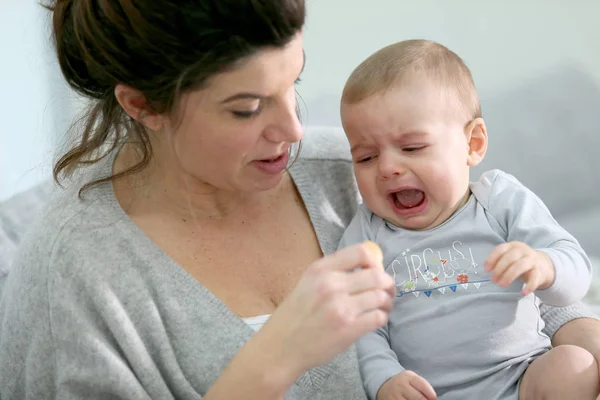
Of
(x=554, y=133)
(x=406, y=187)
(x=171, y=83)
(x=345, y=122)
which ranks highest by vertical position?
(x=171, y=83)

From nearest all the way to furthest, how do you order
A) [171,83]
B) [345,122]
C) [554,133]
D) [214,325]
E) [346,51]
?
1. [171,83]
2. [214,325]
3. [345,122]
4. [554,133]
5. [346,51]

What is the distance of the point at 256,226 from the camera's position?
1.58m

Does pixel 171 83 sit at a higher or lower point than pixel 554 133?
higher

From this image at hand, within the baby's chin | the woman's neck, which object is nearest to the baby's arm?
the baby's chin

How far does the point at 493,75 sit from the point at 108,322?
156 cm

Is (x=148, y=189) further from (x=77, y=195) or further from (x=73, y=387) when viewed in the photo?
(x=73, y=387)

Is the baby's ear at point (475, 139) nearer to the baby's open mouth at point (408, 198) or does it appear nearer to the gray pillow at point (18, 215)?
the baby's open mouth at point (408, 198)

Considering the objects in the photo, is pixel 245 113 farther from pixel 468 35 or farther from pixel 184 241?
pixel 468 35

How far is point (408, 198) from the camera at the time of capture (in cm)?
153

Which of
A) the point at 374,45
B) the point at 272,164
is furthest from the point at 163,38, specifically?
the point at 374,45

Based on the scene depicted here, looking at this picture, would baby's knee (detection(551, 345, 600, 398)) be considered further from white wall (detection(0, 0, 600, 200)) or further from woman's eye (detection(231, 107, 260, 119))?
white wall (detection(0, 0, 600, 200))

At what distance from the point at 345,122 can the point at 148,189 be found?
36cm

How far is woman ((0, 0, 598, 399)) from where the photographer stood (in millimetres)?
1144

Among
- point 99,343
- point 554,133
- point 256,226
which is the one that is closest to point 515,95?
point 554,133
